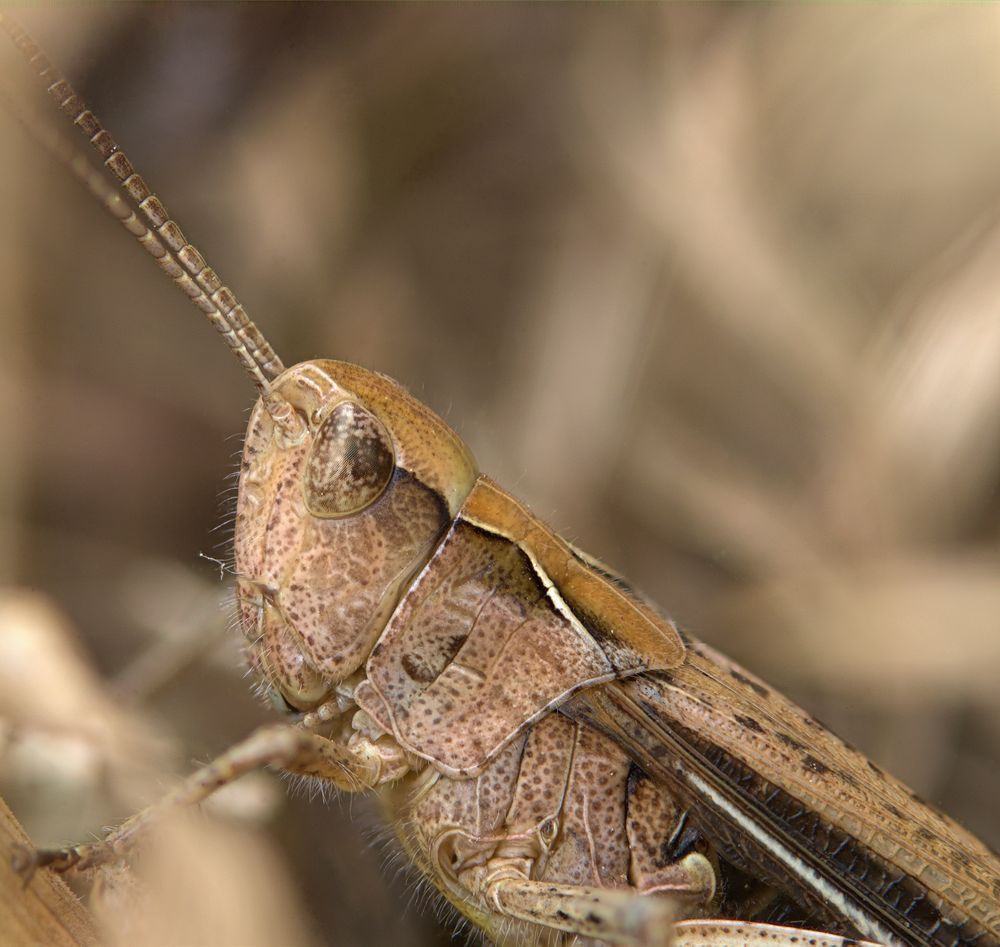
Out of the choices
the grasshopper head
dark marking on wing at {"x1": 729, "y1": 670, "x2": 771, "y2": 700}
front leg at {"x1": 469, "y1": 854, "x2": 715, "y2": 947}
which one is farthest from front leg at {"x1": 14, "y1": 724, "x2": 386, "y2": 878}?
dark marking on wing at {"x1": 729, "y1": 670, "x2": 771, "y2": 700}

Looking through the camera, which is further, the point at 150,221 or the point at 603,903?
the point at 150,221

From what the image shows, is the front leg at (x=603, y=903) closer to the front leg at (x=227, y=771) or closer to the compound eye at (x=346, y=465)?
the front leg at (x=227, y=771)

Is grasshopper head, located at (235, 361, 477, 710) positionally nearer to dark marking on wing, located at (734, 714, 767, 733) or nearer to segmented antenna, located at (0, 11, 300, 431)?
segmented antenna, located at (0, 11, 300, 431)

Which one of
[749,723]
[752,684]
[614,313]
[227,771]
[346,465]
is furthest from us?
[614,313]

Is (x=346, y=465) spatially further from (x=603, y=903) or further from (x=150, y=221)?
(x=603, y=903)

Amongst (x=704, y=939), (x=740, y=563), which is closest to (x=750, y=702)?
(x=704, y=939)

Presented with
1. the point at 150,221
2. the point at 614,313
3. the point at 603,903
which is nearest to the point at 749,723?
the point at 603,903
